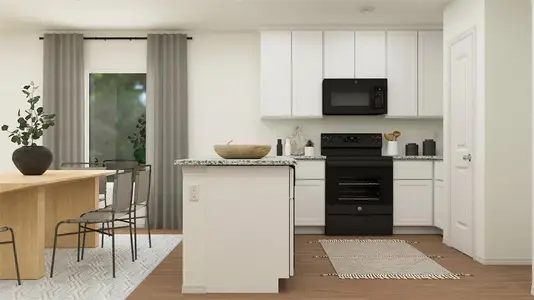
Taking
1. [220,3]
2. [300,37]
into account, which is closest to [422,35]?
[300,37]

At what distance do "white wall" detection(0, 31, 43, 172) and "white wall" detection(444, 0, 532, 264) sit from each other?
5.42 m

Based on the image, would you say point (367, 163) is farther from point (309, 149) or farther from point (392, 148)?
point (309, 149)

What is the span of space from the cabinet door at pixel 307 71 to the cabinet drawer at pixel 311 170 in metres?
0.64

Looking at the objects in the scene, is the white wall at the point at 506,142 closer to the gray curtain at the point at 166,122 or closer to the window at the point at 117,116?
the gray curtain at the point at 166,122

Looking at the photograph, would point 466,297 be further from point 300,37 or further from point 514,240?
point 300,37

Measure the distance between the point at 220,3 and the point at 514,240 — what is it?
12.0ft

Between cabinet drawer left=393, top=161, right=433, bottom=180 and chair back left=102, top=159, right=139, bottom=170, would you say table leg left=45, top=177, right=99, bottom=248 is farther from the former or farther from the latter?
cabinet drawer left=393, top=161, right=433, bottom=180

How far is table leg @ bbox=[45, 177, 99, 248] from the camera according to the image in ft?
17.9

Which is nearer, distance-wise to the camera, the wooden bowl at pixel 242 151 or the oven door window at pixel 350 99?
the wooden bowl at pixel 242 151

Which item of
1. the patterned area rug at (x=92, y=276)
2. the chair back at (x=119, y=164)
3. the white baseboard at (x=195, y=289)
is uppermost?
the chair back at (x=119, y=164)

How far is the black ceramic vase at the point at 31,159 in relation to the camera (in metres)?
4.44

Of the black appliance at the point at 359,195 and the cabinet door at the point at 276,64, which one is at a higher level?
the cabinet door at the point at 276,64

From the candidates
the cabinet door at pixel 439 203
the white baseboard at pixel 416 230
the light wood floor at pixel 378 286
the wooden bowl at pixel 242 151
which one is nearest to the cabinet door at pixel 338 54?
the cabinet door at pixel 439 203

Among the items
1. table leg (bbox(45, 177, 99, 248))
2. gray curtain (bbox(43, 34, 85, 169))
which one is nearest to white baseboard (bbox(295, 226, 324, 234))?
table leg (bbox(45, 177, 99, 248))
